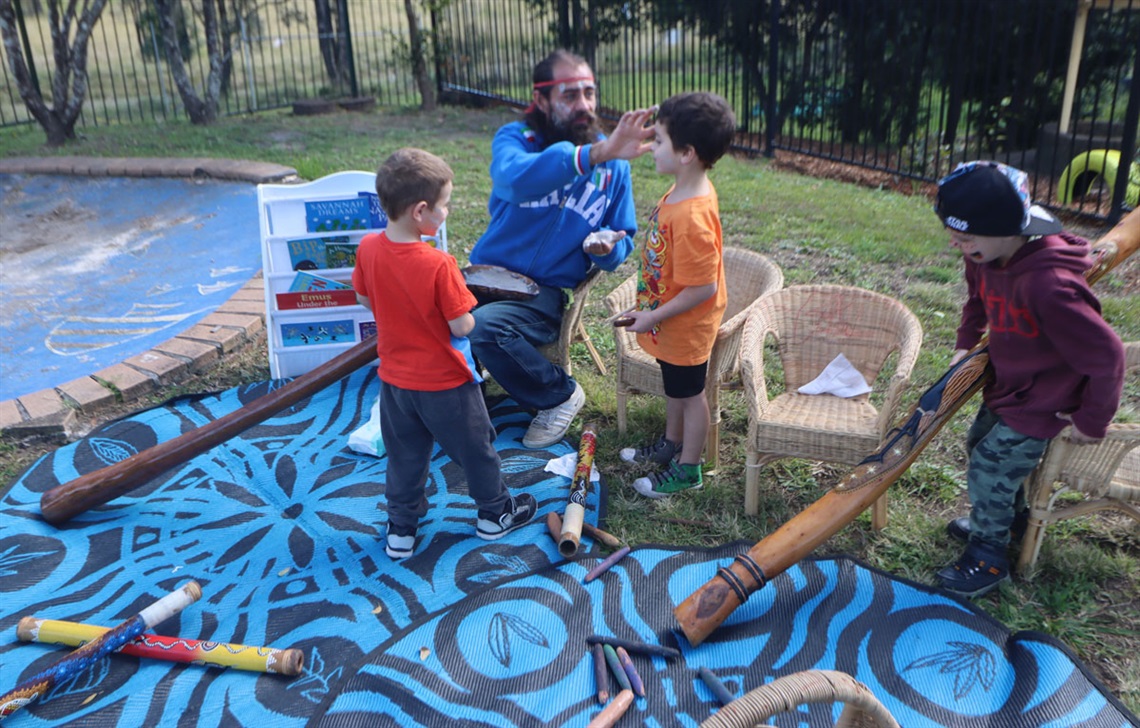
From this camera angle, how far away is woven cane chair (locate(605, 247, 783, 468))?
3.28 meters

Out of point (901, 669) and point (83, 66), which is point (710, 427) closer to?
point (901, 669)

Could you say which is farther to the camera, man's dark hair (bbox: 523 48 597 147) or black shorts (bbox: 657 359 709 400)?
man's dark hair (bbox: 523 48 597 147)

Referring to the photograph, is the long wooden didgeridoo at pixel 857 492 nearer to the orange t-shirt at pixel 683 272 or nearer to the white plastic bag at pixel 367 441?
the orange t-shirt at pixel 683 272

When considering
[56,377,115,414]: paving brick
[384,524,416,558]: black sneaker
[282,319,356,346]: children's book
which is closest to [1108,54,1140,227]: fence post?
[282,319,356,346]: children's book

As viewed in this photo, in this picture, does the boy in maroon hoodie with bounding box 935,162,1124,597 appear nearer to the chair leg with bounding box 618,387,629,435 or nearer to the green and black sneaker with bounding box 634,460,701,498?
the green and black sneaker with bounding box 634,460,701,498

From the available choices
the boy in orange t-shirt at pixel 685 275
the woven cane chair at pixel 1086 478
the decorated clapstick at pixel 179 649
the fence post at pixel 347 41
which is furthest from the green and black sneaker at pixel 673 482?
the fence post at pixel 347 41

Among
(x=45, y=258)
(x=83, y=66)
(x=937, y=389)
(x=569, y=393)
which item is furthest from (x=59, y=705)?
(x=83, y=66)

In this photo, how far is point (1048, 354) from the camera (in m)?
2.43

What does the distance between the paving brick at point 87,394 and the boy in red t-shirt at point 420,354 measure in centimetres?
180

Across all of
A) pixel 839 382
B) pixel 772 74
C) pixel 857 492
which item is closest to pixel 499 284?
pixel 839 382

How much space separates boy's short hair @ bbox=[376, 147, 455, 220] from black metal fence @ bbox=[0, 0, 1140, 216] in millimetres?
5117

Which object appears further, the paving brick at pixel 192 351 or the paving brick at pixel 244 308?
the paving brick at pixel 244 308

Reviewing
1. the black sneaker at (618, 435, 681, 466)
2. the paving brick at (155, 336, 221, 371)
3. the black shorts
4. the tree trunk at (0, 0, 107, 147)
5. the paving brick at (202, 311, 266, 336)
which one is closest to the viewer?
the black shorts

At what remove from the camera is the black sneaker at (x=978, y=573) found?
2699 mm
